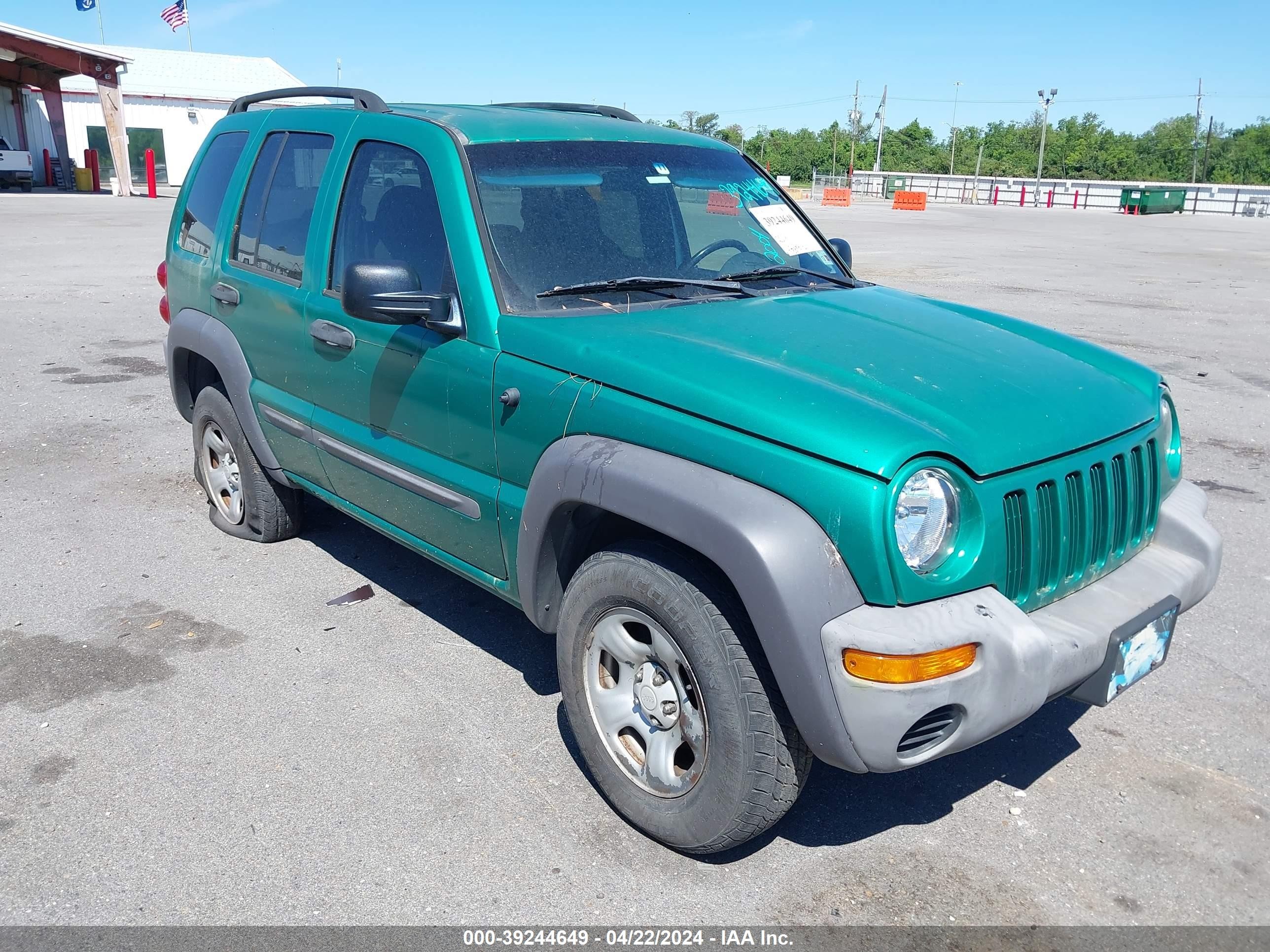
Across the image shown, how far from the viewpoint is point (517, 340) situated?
317 centimetres

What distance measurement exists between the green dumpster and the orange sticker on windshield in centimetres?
5250

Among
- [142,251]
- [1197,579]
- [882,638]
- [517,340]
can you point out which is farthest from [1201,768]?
[142,251]

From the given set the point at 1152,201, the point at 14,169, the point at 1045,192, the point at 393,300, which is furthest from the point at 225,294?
the point at 1045,192

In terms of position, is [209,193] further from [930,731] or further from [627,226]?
[930,731]

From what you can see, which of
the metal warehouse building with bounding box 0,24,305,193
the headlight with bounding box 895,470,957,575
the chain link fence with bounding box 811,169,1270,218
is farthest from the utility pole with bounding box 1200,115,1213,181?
the headlight with bounding box 895,470,957,575

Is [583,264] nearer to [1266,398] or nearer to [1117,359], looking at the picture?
[1117,359]

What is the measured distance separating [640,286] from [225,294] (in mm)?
2198

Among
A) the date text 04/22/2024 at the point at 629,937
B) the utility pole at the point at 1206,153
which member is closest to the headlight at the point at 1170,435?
the date text 04/22/2024 at the point at 629,937

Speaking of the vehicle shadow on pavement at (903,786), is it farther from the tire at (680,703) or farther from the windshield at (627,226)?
the windshield at (627,226)

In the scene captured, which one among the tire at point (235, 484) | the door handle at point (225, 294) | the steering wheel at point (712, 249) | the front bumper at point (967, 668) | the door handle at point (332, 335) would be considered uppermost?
the steering wheel at point (712, 249)

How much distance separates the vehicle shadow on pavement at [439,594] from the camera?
4.10m

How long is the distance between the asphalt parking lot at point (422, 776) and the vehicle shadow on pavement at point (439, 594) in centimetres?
2

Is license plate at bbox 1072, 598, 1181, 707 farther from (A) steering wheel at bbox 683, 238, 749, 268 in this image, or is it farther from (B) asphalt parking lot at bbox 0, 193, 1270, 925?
(A) steering wheel at bbox 683, 238, 749, 268

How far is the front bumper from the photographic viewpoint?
2.38 meters
